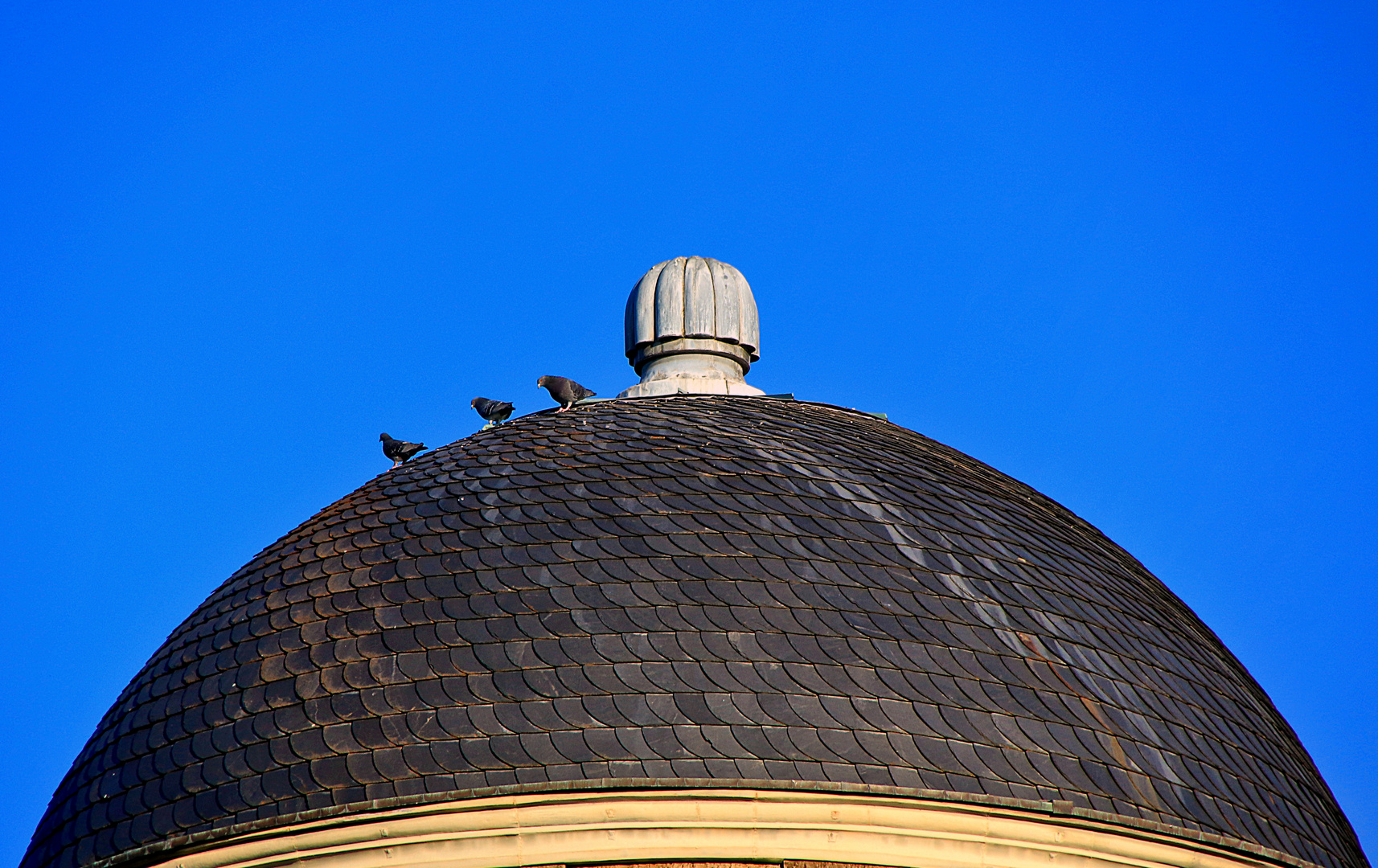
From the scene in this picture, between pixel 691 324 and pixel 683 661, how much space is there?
23.0 ft

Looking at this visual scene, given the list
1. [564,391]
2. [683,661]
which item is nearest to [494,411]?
[564,391]

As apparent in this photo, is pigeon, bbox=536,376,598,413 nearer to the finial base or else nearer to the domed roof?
A: the domed roof

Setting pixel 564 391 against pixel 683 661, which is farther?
pixel 564 391

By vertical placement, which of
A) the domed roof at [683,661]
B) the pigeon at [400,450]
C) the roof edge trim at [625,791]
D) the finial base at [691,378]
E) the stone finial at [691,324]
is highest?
the stone finial at [691,324]

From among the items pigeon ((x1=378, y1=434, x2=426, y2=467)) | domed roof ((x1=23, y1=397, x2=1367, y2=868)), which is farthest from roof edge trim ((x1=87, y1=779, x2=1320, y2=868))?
pigeon ((x1=378, y1=434, x2=426, y2=467))

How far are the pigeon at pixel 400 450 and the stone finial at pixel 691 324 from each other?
2937 millimetres

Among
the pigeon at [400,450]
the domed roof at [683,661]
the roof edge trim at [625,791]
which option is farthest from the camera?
the pigeon at [400,450]

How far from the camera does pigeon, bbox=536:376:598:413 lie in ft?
55.5

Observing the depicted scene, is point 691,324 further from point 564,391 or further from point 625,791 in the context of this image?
point 625,791

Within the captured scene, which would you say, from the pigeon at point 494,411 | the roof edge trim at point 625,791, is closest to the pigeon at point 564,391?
the pigeon at point 494,411

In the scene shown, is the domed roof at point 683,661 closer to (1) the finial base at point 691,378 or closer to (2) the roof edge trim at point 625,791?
(2) the roof edge trim at point 625,791

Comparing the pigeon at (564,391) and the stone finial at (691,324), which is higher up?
the stone finial at (691,324)

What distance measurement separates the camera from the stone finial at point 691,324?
1925 cm

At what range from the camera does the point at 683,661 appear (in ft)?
42.4
